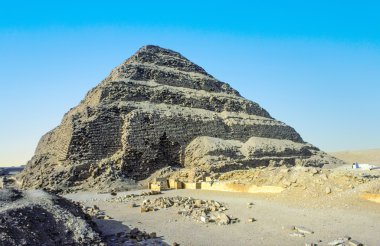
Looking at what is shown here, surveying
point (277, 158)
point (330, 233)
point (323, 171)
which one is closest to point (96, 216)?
point (330, 233)

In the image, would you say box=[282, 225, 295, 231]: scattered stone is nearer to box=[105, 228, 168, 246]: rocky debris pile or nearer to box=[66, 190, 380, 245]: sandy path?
box=[66, 190, 380, 245]: sandy path

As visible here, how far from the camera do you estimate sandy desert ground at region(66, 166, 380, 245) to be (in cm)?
884

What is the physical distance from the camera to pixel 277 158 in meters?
28.8

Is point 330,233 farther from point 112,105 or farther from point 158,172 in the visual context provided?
point 112,105

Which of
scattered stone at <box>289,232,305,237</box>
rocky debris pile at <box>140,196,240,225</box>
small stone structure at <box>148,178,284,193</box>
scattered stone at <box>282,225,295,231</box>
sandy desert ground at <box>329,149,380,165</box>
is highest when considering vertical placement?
sandy desert ground at <box>329,149,380,165</box>

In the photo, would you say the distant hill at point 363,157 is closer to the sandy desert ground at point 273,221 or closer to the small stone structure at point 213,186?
the small stone structure at point 213,186

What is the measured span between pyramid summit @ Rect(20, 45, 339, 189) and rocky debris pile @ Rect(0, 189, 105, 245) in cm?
1288

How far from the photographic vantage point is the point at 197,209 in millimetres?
12273

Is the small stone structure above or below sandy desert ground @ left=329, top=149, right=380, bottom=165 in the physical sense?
below

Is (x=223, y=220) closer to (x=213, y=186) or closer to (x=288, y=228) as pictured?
(x=288, y=228)

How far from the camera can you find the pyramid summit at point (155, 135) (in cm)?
2389

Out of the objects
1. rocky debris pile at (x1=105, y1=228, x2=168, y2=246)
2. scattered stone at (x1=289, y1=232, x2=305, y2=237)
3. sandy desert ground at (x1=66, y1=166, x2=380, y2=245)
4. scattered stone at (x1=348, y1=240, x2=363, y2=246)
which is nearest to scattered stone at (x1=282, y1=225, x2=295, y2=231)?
sandy desert ground at (x1=66, y1=166, x2=380, y2=245)

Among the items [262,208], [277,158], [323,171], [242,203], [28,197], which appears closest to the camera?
[28,197]

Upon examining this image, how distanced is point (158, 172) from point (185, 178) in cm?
274
